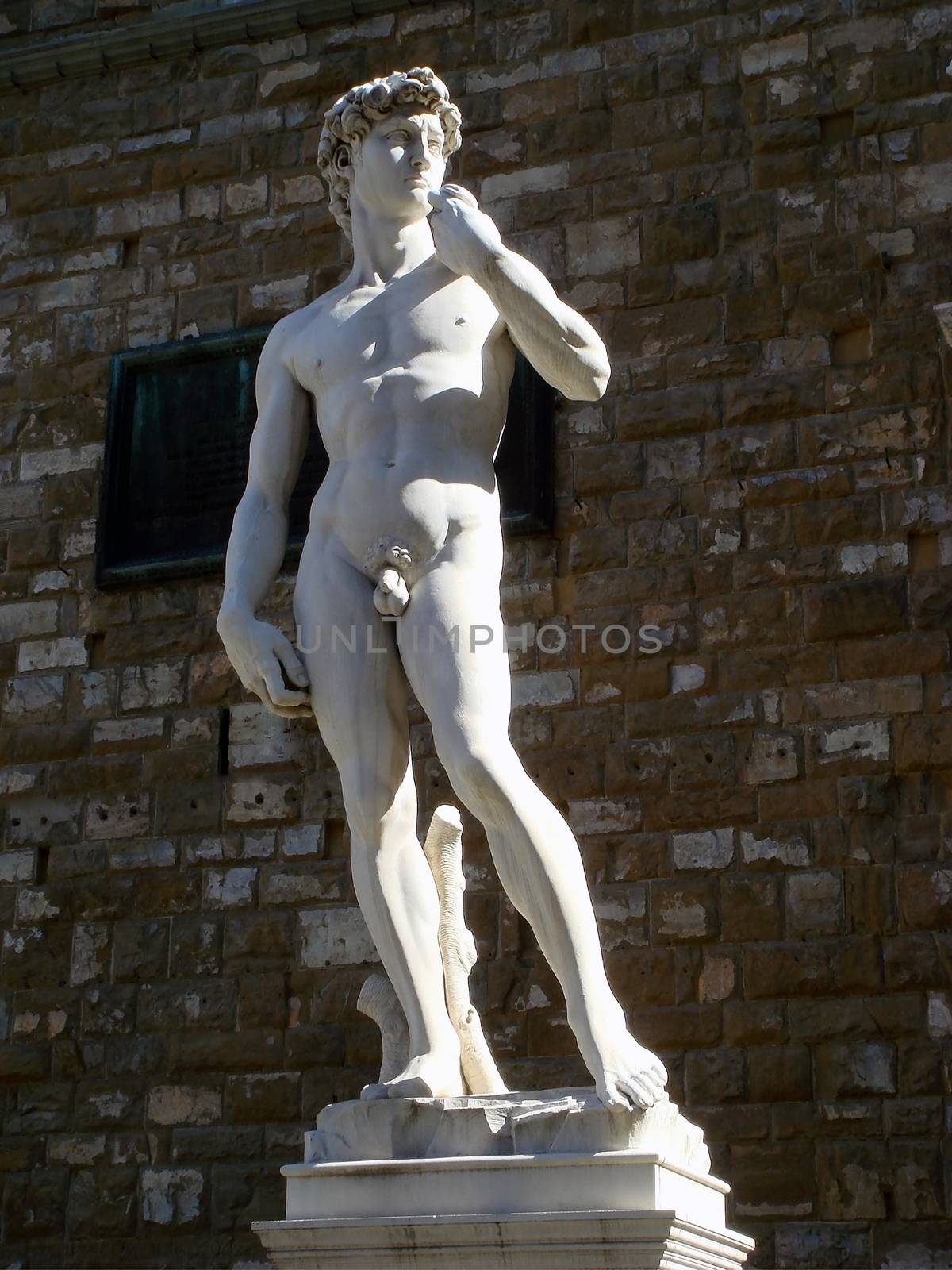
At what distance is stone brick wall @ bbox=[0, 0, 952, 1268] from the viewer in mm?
6652

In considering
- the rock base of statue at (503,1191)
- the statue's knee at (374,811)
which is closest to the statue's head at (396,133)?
the statue's knee at (374,811)

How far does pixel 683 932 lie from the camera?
680 centimetres

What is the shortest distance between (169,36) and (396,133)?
419 cm

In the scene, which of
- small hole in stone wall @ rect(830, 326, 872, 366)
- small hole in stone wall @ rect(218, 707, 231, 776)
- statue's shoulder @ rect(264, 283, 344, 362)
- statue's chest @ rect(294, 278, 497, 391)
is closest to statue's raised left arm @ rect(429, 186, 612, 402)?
statue's chest @ rect(294, 278, 497, 391)

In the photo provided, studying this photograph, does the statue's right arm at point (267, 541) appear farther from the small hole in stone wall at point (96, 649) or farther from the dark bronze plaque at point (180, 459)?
the small hole in stone wall at point (96, 649)

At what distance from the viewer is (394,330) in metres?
4.59

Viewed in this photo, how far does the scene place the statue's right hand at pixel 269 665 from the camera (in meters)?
4.38

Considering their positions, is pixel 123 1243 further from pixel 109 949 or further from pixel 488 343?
pixel 488 343

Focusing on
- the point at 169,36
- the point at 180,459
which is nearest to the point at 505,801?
the point at 180,459

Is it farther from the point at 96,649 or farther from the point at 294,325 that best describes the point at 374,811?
the point at 96,649

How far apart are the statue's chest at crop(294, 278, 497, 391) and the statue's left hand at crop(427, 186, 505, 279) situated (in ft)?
0.35

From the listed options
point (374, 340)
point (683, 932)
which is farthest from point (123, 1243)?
point (374, 340)

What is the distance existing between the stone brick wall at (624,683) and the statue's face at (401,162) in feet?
8.85

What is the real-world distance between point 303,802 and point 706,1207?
144 inches
